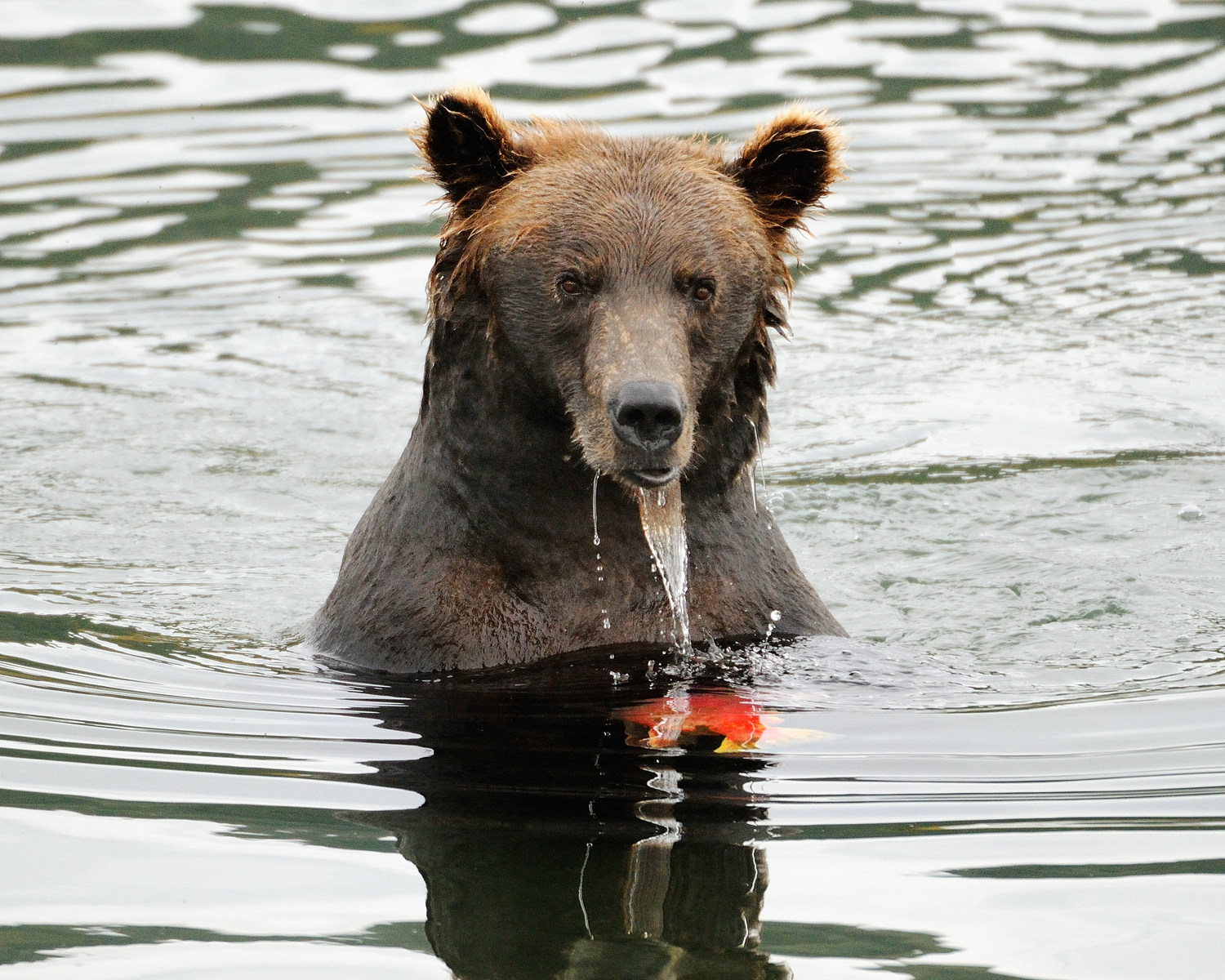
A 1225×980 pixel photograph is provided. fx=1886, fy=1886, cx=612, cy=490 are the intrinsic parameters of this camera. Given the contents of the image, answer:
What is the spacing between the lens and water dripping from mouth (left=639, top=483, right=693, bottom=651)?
6.89 metres

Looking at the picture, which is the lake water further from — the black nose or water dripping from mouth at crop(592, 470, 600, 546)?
the black nose

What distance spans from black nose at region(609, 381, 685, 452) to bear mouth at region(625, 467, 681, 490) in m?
0.13

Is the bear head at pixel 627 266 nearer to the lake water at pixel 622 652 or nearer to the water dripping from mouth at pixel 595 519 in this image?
the water dripping from mouth at pixel 595 519

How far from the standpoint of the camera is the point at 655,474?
625 cm

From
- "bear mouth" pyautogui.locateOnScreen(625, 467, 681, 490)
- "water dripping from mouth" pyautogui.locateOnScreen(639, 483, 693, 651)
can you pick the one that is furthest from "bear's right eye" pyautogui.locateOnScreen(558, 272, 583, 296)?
"water dripping from mouth" pyautogui.locateOnScreen(639, 483, 693, 651)

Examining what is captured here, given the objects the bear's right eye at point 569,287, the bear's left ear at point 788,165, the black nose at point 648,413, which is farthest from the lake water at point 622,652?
A: the bear's left ear at point 788,165

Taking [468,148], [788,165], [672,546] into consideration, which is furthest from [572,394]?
[788,165]

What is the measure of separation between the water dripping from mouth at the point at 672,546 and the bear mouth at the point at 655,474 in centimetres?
56

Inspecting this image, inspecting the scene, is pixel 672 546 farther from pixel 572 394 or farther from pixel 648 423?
pixel 648 423

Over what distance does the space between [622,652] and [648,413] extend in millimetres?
1243

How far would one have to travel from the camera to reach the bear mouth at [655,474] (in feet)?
20.5

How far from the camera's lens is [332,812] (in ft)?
18.0

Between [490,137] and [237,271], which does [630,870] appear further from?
[237,271]

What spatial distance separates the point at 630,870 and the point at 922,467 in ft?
22.4
